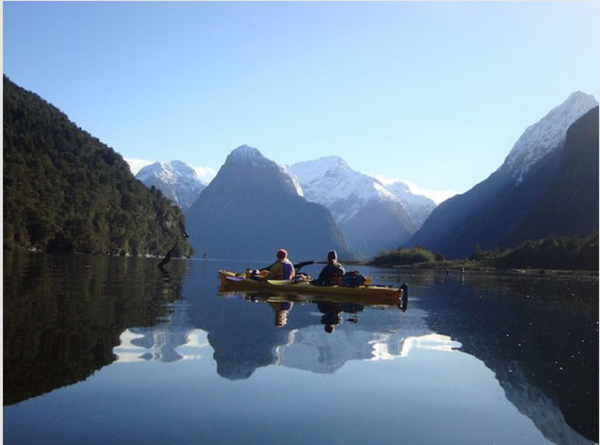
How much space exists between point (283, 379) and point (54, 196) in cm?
15396

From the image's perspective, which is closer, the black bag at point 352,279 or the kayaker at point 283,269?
the black bag at point 352,279

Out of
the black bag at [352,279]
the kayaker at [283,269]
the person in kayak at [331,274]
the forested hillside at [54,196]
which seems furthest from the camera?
the forested hillside at [54,196]

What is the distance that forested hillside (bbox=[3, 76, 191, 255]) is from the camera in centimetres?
12975

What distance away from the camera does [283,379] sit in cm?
1309

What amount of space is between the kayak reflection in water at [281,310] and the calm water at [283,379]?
0.26m

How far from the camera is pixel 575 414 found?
440 inches

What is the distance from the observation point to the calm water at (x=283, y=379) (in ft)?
31.6

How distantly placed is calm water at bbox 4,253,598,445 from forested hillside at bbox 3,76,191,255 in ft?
365

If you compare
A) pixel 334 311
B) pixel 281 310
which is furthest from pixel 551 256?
pixel 281 310

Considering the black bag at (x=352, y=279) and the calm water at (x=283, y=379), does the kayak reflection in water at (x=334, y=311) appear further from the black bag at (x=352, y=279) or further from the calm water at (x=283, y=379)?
the black bag at (x=352, y=279)

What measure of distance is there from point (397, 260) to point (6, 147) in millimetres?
129068

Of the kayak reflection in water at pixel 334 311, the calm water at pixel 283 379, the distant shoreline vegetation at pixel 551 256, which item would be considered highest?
the distant shoreline vegetation at pixel 551 256

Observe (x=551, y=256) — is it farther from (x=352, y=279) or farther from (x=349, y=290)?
(x=349, y=290)

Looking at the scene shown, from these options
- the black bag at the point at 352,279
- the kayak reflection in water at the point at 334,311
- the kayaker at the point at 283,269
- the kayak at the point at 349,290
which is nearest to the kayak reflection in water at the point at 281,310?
the kayak reflection in water at the point at 334,311
